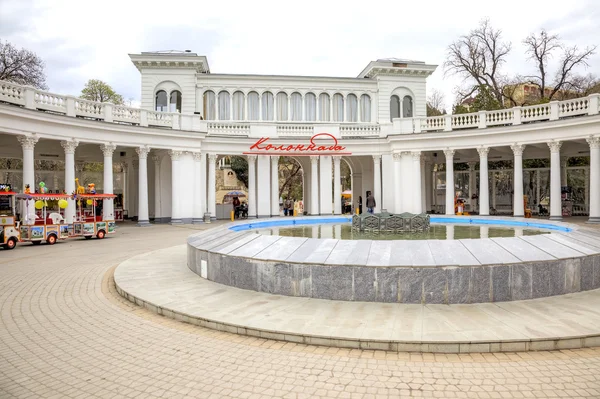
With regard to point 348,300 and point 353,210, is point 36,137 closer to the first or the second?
point 348,300

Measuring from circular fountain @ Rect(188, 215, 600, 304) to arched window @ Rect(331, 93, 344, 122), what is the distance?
32242mm

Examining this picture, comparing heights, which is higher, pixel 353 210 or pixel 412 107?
pixel 412 107

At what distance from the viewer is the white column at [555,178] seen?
27.3 m

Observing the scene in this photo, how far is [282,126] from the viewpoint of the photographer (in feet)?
113

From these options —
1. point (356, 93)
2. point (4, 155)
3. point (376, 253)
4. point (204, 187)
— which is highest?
point (356, 93)

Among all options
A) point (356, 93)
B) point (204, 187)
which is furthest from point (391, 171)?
point (204, 187)

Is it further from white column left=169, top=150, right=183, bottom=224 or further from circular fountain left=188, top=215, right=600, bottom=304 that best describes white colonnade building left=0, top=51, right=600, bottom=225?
circular fountain left=188, top=215, right=600, bottom=304

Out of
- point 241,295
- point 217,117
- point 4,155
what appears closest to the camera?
point 241,295

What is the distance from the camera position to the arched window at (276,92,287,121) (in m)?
39.7

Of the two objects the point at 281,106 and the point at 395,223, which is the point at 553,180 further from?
the point at 281,106

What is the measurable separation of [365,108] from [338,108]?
303 cm

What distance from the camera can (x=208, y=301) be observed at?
824cm

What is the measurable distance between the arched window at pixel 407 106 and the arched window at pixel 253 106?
52.0 feet

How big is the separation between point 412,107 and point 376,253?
3700 cm
